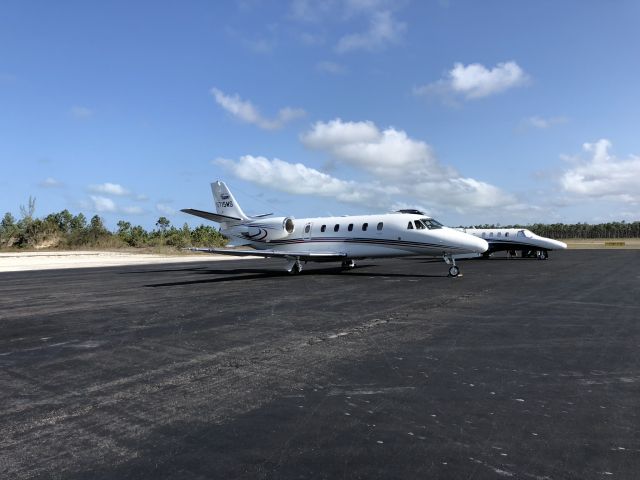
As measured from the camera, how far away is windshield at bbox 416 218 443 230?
66.9ft

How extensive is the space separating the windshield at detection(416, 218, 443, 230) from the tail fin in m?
11.0

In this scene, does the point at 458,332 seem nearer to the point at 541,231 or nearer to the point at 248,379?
the point at 248,379

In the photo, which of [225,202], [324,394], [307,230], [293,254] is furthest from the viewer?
[225,202]

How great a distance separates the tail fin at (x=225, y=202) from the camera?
28.0 m

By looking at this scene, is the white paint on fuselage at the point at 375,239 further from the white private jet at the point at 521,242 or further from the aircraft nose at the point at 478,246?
the white private jet at the point at 521,242

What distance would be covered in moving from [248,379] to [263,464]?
2158mm

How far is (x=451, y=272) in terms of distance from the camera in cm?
1959

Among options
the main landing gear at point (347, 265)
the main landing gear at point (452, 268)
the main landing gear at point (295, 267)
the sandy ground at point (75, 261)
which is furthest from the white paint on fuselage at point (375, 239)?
the sandy ground at point (75, 261)

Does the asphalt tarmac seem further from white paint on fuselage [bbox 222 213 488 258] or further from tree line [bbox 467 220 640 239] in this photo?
tree line [bbox 467 220 640 239]

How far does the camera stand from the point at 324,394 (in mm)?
4973

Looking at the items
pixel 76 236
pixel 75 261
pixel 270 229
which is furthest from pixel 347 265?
pixel 76 236

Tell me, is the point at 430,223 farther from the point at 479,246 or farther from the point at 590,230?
the point at 590,230

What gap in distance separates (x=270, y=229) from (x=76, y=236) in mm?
50802

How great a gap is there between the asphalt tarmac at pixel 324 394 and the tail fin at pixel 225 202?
1751 centimetres
